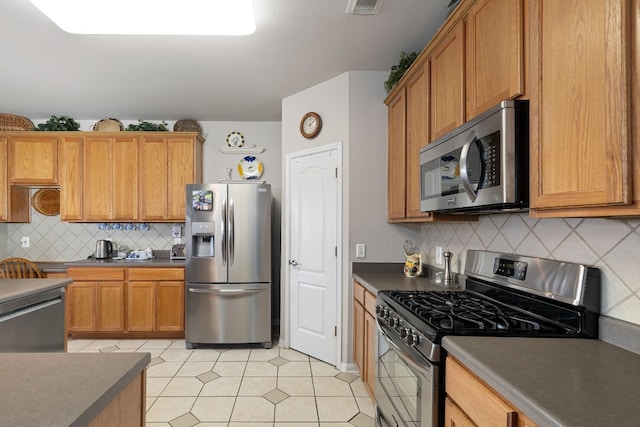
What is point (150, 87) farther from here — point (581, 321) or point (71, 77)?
point (581, 321)

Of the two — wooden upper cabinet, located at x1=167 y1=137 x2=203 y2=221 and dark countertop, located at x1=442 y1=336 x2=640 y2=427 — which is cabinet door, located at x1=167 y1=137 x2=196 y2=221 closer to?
wooden upper cabinet, located at x1=167 y1=137 x2=203 y2=221

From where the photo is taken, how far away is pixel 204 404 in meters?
2.29

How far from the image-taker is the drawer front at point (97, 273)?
3.54 m

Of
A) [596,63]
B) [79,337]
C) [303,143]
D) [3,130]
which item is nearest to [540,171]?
[596,63]

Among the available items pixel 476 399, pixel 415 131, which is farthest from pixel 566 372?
pixel 415 131

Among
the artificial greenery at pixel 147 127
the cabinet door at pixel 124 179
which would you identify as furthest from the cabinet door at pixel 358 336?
the artificial greenery at pixel 147 127

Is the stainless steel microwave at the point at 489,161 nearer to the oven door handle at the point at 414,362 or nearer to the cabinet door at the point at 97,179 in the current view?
the oven door handle at the point at 414,362

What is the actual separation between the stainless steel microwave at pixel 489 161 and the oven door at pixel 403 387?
0.70m

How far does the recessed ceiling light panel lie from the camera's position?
6.36ft

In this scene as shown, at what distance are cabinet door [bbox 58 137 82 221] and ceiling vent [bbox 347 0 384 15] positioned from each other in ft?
11.5

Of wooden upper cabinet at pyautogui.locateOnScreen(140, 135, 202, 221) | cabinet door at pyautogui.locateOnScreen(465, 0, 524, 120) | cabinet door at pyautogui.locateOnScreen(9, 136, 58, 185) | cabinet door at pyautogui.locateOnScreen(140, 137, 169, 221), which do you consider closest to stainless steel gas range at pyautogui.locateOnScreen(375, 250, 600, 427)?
cabinet door at pyautogui.locateOnScreen(465, 0, 524, 120)

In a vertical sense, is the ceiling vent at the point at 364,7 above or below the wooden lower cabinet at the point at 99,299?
above

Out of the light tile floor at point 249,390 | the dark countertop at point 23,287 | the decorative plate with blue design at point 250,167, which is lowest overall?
the light tile floor at point 249,390

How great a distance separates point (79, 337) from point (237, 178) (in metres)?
2.50
